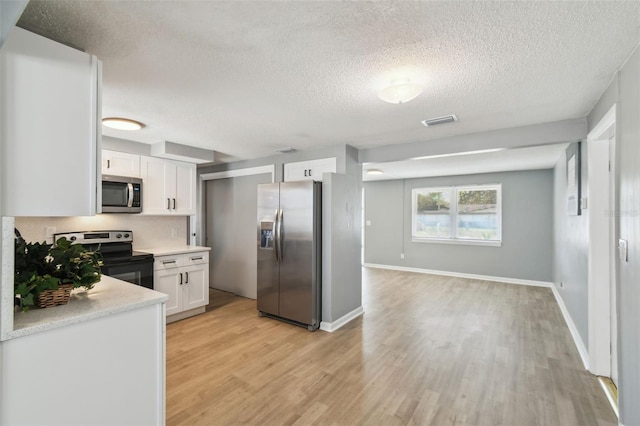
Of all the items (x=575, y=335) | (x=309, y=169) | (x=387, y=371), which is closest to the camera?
(x=387, y=371)

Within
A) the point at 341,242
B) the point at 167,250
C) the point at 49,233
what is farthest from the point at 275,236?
the point at 49,233

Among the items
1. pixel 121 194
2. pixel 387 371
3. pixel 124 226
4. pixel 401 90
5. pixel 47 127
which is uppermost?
pixel 401 90

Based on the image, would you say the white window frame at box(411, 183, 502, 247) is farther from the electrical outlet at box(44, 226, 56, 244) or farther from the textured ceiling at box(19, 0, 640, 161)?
the electrical outlet at box(44, 226, 56, 244)

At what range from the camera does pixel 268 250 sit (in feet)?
13.2

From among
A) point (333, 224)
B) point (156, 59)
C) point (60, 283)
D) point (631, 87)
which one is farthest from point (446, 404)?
point (156, 59)

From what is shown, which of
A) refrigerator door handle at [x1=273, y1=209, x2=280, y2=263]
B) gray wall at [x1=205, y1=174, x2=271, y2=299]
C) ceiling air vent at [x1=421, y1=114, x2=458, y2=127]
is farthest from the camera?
gray wall at [x1=205, y1=174, x2=271, y2=299]

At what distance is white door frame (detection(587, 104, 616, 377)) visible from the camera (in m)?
2.59

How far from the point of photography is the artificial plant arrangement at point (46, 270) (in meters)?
1.35

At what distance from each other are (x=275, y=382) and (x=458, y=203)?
5763 mm

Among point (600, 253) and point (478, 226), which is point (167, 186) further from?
point (478, 226)

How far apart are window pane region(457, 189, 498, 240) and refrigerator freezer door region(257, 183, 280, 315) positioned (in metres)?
4.69

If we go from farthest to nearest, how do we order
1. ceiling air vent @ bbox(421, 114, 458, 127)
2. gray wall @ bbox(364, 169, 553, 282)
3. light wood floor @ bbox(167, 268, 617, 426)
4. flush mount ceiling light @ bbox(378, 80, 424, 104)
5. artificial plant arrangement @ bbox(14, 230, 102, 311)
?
gray wall @ bbox(364, 169, 553, 282) → ceiling air vent @ bbox(421, 114, 458, 127) → light wood floor @ bbox(167, 268, 617, 426) → flush mount ceiling light @ bbox(378, 80, 424, 104) → artificial plant arrangement @ bbox(14, 230, 102, 311)

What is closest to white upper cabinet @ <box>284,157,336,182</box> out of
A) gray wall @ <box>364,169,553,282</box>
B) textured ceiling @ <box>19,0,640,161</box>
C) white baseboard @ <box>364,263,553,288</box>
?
textured ceiling @ <box>19,0,640,161</box>

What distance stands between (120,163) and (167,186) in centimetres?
63
